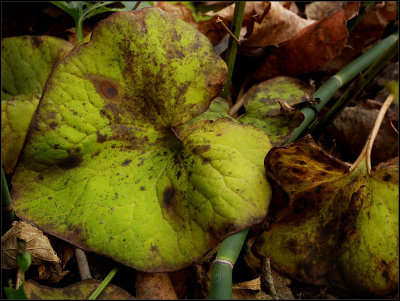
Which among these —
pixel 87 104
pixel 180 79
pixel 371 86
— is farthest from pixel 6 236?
pixel 371 86

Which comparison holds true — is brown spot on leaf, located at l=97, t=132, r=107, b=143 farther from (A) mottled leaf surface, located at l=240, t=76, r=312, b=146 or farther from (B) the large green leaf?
(A) mottled leaf surface, located at l=240, t=76, r=312, b=146

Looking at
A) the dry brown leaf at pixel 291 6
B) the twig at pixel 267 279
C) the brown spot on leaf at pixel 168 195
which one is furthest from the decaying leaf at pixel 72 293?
the dry brown leaf at pixel 291 6

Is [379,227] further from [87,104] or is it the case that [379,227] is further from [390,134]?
[87,104]

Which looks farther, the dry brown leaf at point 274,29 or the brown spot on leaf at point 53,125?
the dry brown leaf at point 274,29

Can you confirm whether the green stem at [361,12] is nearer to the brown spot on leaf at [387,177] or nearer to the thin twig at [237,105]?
the thin twig at [237,105]

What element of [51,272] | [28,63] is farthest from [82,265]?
[28,63]

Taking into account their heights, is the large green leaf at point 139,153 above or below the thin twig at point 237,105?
above
